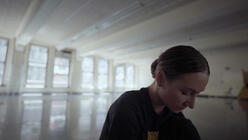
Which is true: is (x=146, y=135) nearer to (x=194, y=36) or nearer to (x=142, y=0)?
(x=142, y=0)

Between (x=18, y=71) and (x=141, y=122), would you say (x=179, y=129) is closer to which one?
(x=141, y=122)

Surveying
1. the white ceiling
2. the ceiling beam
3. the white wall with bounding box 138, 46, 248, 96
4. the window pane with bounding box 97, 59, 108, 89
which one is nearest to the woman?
the white ceiling

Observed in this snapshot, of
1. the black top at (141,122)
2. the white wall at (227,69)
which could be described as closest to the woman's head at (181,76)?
the black top at (141,122)

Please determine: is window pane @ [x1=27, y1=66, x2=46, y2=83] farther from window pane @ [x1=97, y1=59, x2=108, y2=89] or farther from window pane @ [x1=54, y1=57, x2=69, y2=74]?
window pane @ [x1=97, y1=59, x2=108, y2=89]

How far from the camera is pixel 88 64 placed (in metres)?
10.6

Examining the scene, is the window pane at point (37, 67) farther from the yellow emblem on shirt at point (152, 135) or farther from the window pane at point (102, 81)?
the yellow emblem on shirt at point (152, 135)

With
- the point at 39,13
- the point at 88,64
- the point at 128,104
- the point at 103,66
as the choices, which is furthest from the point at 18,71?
the point at 128,104

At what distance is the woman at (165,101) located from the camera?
496mm

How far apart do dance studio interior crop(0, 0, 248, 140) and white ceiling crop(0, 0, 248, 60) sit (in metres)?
0.03

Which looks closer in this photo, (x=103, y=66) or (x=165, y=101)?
(x=165, y=101)

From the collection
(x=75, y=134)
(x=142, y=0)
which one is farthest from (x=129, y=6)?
(x=75, y=134)

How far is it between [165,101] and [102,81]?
36.1ft

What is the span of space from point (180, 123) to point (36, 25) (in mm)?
5944

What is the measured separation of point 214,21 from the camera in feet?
15.0
